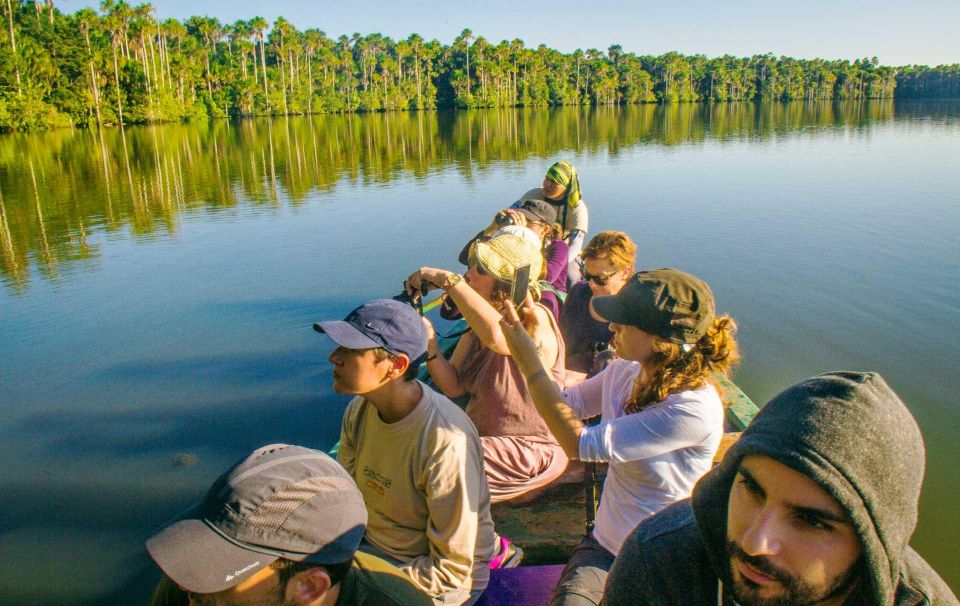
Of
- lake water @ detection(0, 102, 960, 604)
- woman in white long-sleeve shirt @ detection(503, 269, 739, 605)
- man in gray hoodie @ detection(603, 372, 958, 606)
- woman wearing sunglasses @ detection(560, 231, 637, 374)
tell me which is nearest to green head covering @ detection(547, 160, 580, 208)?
woman wearing sunglasses @ detection(560, 231, 637, 374)

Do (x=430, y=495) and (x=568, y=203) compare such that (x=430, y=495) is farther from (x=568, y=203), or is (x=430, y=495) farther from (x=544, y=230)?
(x=568, y=203)

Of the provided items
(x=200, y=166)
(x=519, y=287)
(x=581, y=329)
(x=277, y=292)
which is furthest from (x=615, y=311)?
(x=200, y=166)

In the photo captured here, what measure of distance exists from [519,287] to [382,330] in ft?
2.19

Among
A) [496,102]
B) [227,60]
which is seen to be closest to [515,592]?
[227,60]

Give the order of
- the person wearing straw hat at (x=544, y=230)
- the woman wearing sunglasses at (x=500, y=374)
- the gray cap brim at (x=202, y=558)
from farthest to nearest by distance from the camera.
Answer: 1. the person wearing straw hat at (x=544, y=230)
2. the woman wearing sunglasses at (x=500, y=374)
3. the gray cap brim at (x=202, y=558)

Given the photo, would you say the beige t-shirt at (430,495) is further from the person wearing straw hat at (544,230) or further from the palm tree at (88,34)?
the palm tree at (88,34)

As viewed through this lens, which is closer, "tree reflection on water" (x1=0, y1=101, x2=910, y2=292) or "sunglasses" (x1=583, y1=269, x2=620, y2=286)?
"sunglasses" (x1=583, y1=269, x2=620, y2=286)

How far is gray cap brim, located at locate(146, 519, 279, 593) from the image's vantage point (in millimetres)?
1513

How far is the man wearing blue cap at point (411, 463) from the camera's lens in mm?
2514

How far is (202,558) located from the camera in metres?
1.54

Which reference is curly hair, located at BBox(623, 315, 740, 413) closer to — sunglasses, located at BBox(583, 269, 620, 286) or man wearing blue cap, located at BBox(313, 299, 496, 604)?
man wearing blue cap, located at BBox(313, 299, 496, 604)

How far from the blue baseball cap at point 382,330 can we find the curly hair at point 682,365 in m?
0.93

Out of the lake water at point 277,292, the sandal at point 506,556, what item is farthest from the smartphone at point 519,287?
the lake water at point 277,292

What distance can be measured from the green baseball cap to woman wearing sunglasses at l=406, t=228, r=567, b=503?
842 millimetres
